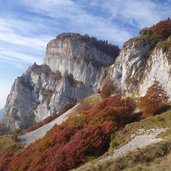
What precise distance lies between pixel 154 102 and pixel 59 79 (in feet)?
348

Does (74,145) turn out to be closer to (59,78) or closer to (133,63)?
(133,63)

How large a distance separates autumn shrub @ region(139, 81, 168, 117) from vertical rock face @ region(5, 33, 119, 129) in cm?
8322

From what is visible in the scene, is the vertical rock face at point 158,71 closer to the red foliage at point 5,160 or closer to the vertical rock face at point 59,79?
the red foliage at point 5,160

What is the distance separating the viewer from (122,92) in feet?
252

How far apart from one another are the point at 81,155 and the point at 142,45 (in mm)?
40137

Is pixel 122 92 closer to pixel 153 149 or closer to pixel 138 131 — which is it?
pixel 138 131

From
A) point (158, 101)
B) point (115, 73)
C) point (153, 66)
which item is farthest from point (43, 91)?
point (158, 101)

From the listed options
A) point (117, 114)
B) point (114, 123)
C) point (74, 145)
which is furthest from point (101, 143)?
point (117, 114)

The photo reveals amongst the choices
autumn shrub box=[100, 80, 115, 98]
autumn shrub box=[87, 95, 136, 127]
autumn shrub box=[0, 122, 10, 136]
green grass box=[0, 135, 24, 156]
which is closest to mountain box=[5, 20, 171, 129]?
autumn shrub box=[0, 122, 10, 136]

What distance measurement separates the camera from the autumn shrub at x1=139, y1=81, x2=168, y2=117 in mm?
53219

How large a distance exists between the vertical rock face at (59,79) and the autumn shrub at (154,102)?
83.2 metres

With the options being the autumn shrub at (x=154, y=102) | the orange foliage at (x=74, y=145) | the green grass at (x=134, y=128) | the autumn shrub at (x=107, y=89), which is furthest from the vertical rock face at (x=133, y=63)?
the green grass at (x=134, y=128)

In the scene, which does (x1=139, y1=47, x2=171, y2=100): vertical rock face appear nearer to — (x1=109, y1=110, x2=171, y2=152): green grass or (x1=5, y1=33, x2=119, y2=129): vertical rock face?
(x1=109, y1=110, x2=171, y2=152): green grass

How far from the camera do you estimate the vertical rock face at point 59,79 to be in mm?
149750
